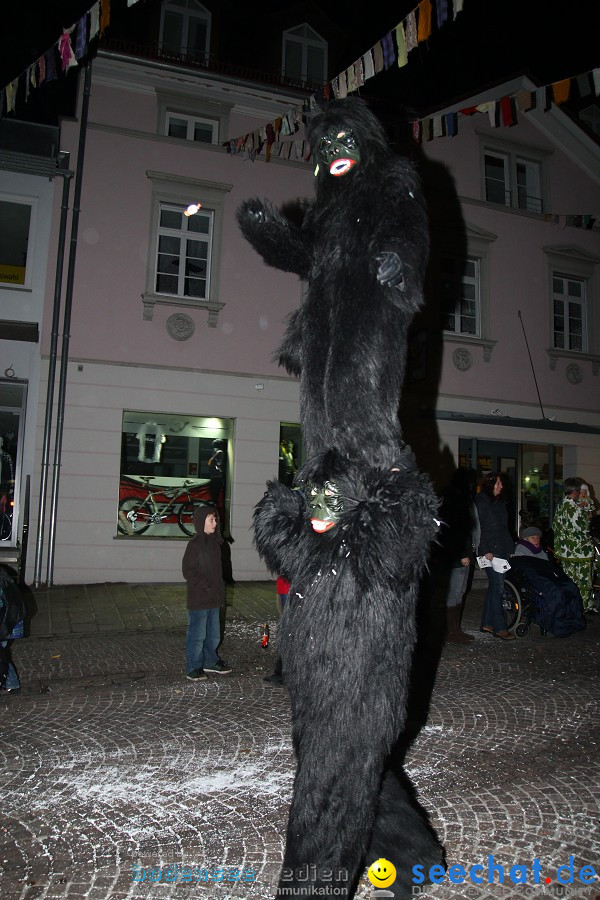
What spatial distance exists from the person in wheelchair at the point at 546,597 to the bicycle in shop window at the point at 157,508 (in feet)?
17.8

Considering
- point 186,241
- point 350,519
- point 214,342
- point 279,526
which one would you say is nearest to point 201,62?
point 186,241

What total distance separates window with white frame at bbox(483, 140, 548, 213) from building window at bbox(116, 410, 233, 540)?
26.8ft

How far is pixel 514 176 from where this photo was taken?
44.4ft

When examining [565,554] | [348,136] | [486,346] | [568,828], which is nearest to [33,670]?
[568,828]

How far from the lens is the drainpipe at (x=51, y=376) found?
9.81 metres

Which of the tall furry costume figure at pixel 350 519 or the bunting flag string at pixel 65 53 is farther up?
the bunting flag string at pixel 65 53

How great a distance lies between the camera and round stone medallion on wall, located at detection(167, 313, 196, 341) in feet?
35.6

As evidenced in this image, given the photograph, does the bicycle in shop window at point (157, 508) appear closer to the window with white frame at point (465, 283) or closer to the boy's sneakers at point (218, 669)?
the boy's sneakers at point (218, 669)

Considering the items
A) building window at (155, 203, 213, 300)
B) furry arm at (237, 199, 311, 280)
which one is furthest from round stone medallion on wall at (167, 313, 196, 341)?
furry arm at (237, 199, 311, 280)

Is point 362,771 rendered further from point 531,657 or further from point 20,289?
point 20,289

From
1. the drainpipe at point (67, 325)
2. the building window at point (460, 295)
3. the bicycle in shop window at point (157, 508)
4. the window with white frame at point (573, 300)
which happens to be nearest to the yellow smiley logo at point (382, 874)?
the bicycle in shop window at point (157, 508)

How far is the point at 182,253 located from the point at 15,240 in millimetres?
2956

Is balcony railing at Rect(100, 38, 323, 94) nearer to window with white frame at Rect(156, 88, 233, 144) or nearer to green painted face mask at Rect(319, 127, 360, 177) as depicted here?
window with white frame at Rect(156, 88, 233, 144)

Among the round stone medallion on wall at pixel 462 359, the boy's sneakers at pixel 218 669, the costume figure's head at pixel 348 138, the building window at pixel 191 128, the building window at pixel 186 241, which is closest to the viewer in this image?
the costume figure's head at pixel 348 138
